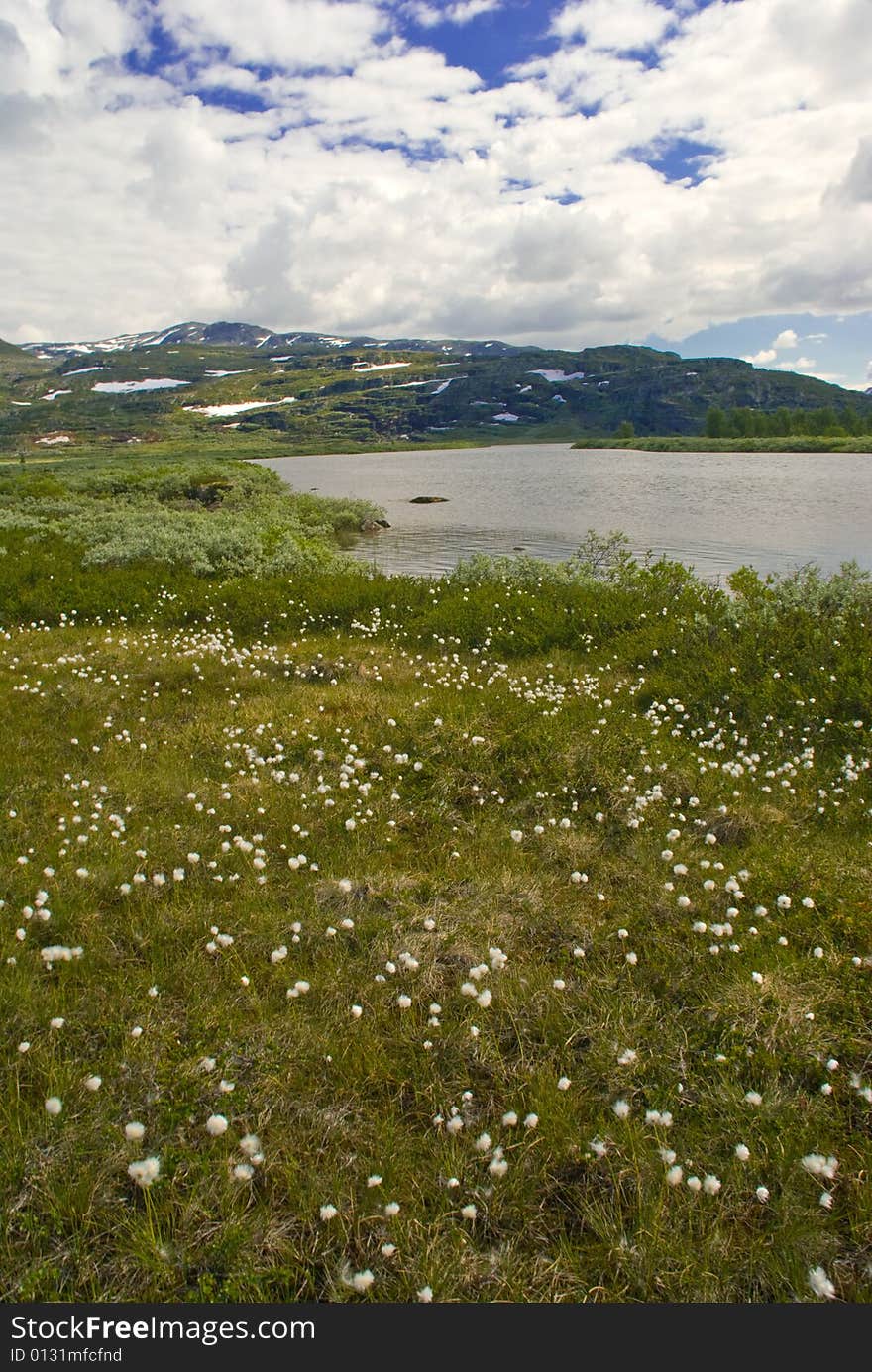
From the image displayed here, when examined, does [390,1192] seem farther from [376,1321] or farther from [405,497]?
[405,497]

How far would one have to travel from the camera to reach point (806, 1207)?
11.7 feet

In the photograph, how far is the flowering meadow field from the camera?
134 inches

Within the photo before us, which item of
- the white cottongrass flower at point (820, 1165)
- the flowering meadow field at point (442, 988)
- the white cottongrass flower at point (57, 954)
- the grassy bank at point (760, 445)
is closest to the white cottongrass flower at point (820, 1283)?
the flowering meadow field at point (442, 988)

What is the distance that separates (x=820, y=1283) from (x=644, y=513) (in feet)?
146

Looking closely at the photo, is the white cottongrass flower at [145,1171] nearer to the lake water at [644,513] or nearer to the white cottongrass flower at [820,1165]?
the white cottongrass flower at [820,1165]

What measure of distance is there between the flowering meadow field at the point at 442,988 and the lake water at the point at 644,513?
18685 millimetres

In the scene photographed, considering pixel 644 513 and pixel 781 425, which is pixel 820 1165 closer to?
pixel 644 513

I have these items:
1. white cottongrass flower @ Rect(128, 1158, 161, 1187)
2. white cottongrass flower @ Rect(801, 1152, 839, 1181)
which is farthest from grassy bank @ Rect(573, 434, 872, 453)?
white cottongrass flower @ Rect(128, 1158, 161, 1187)

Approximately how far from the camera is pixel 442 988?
513 cm

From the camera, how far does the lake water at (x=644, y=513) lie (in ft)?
103

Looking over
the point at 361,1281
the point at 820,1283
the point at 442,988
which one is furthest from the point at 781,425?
the point at 361,1281

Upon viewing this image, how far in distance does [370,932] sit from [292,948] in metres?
0.64

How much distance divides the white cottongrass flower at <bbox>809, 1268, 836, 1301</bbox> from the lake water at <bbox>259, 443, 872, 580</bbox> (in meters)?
24.9

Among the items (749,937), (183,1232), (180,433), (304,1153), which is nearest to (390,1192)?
(304,1153)
